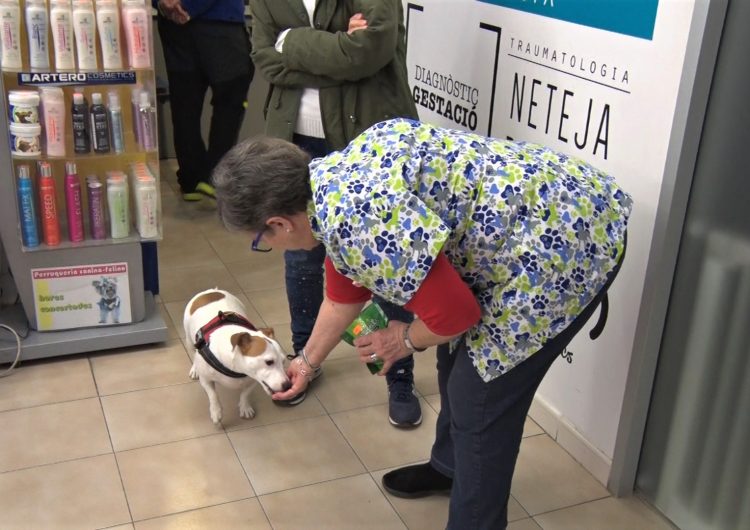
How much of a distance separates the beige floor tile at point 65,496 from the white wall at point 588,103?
1363 mm

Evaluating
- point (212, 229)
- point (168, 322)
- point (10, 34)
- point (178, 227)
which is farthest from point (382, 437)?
point (178, 227)

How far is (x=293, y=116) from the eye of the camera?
2.58 m

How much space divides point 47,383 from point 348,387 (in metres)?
1.05

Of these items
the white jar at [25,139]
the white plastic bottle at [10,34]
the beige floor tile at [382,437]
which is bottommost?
the beige floor tile at [382,437]

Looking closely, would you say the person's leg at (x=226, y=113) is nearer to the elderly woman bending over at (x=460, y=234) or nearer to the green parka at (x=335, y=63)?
the green parka at (x=335, y=63)

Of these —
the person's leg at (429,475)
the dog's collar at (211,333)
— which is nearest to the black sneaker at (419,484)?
the person's leg at (429,475)

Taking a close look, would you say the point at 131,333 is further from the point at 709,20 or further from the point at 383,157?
the point at 709,20

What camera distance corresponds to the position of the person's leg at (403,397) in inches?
107

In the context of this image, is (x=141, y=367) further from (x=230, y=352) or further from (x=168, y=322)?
(x=230, y=352)

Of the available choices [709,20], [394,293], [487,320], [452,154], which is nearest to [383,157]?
[452,154]

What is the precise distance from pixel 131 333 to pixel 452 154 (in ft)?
6.12

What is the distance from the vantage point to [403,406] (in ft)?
8.98

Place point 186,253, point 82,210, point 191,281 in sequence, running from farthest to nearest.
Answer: point 186,253 < point 191,281 < point 82,210

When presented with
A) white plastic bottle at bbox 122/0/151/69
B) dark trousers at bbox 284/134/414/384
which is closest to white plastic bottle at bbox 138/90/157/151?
white plastic bottle at bbox 122/0/151/69
